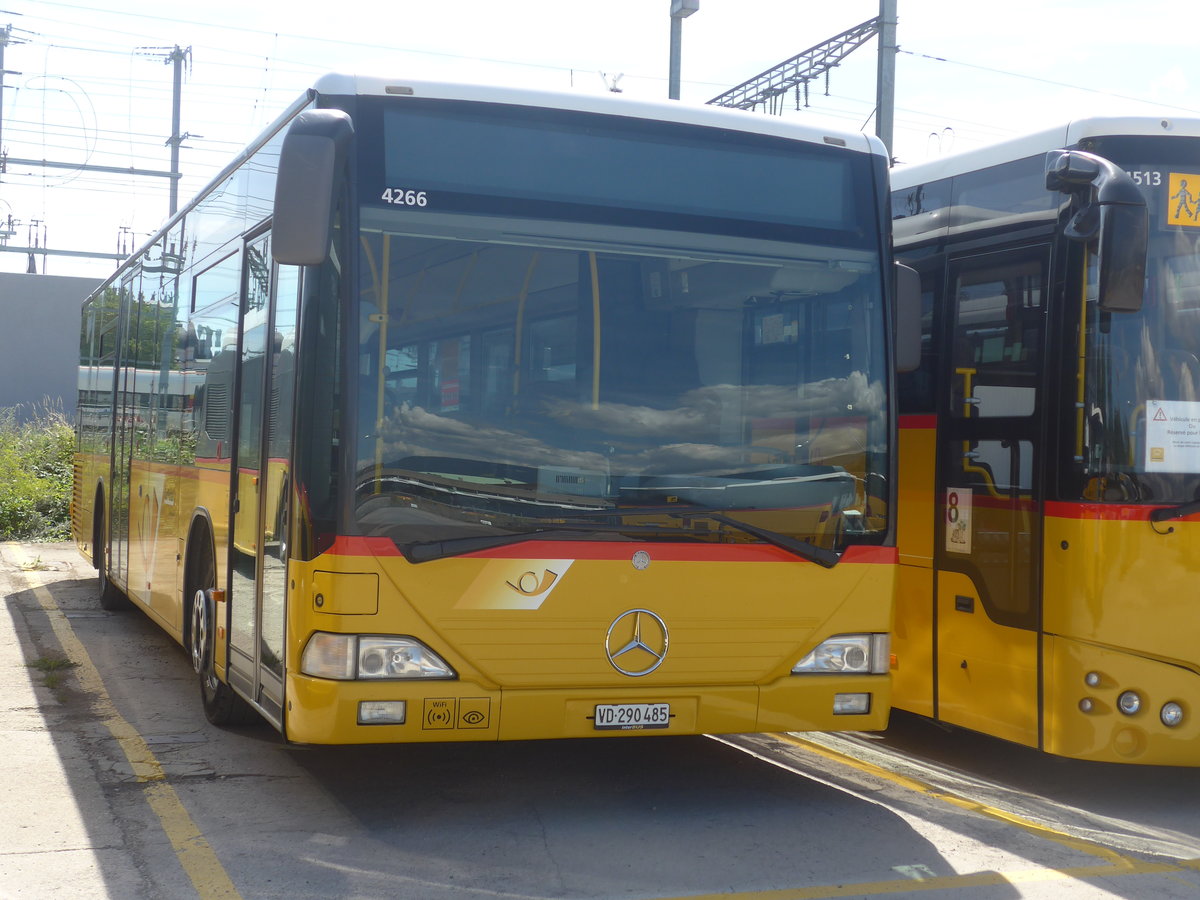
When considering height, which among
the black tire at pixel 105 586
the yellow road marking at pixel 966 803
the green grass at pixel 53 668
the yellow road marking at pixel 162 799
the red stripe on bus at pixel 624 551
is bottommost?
the yellow road marking at pixel 966 803

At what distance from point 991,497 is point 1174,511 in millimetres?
884

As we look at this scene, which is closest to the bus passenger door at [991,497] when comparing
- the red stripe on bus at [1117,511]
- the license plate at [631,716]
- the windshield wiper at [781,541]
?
the red stripe on bus at [1117,511]

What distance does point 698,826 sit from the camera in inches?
233

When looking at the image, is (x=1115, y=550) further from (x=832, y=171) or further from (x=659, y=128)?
(x=659, y=128)

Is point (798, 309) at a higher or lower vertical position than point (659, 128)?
lower

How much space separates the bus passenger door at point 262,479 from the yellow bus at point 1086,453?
3468mm

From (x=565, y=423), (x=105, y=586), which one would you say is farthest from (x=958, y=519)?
(x=105, y=586)

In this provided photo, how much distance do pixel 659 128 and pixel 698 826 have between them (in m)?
2.98

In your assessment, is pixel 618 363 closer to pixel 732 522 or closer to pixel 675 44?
pixel 732 522

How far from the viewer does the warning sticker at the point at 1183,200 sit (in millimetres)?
6582

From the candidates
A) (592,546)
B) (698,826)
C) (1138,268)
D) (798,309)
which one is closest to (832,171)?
(798,309)

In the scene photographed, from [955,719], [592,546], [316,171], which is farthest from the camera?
[955,719]

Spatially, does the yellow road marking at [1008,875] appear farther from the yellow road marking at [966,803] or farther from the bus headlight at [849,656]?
the bus headlight at [849,656]

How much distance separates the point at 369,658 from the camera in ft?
17.6
